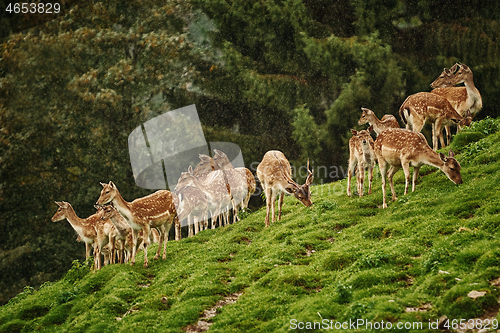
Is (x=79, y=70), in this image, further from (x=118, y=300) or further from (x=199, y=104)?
(x=118, y=300)

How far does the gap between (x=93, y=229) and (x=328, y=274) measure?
29.4 feet

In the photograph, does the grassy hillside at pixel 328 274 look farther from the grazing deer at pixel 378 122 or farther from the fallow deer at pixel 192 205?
the grazing deer at pixel 378 122

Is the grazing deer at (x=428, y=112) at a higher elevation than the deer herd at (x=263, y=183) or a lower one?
higher

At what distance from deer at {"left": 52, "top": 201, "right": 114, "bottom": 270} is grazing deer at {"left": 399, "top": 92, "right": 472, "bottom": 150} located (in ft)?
37.2

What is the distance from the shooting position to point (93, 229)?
1748cm

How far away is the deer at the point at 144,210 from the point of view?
15055 millimetres

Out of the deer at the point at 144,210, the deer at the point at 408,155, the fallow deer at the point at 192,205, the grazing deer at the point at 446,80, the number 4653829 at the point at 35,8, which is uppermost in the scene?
the number 4653829 at the point at 35,8

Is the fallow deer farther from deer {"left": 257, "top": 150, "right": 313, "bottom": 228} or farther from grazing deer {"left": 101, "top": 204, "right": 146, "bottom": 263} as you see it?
deer {"left": 257, "top": 150, "right": 313, "bottom": 228}

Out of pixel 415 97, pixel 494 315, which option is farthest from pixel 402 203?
pixel 494 315

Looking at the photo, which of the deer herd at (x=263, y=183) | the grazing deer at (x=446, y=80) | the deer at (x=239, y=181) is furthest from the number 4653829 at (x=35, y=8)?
the grazing deer at (x=446, y=80)

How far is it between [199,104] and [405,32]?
12847 millimetres

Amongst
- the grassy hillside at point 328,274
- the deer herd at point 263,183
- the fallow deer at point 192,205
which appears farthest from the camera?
the fallow deer at point 192,205

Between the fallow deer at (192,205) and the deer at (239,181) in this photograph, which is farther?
the deer at (239,181)

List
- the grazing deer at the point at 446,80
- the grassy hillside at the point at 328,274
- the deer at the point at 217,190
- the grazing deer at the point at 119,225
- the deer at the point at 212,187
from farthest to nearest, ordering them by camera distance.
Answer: the grazing deer at the point at 446,80 < the deer at the point at 217,190 < the deer at the point at 212,187 < the grazing deer at the point at 119,225 < the grassy hillside at the point at 328,274
